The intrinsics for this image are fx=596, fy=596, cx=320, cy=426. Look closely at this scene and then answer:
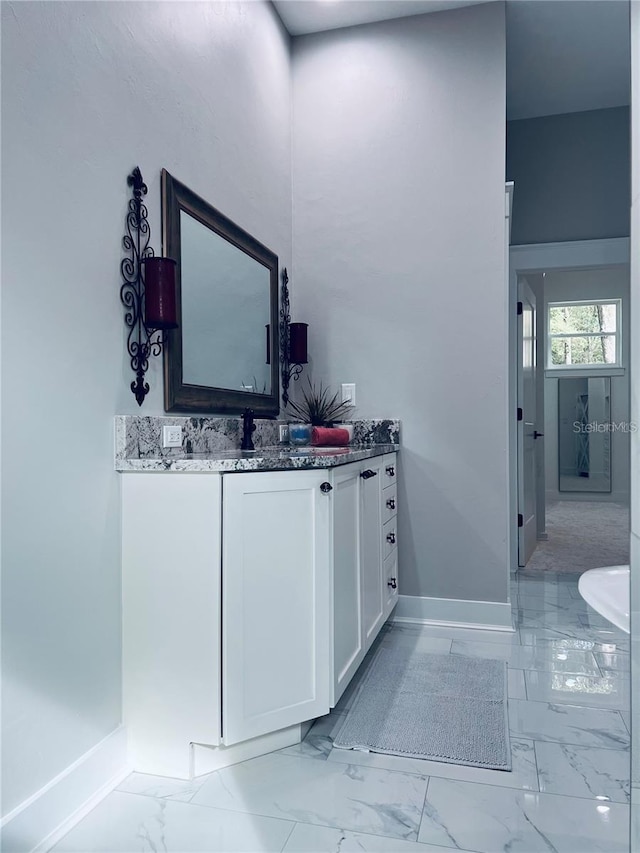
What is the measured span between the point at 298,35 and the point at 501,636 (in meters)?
3.32

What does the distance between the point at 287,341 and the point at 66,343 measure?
68.5 inches

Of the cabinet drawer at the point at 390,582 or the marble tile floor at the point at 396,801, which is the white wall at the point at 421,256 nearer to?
the cabinet drawer at the point at 390,582

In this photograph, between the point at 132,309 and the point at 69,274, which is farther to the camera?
the point at 132,309

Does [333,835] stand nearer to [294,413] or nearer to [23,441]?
[23,441]

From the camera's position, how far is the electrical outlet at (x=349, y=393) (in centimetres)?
318

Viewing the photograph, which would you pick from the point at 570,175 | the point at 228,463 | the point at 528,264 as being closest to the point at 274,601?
the point at 228,463

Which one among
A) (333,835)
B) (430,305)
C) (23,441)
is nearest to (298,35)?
(430,305)

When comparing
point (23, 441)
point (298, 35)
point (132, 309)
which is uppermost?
point (298, 35)

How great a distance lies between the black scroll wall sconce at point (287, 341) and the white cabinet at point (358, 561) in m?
0.75

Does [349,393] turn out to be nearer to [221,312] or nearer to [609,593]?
[221,312]

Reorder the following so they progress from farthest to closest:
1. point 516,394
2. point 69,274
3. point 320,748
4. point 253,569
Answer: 1. point 516,394
2. point 320,748
3. point 253,569
4. point 69,274

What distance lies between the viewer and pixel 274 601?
176cm

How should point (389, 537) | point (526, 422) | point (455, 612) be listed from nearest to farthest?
1. point (389, 537)
2. point (455, 612)
3. point (526, 422)

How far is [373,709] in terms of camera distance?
2111 mm
